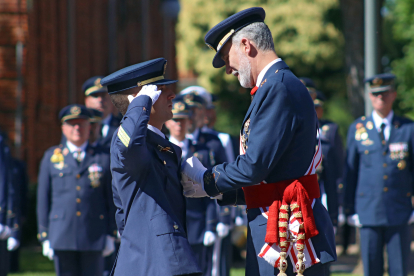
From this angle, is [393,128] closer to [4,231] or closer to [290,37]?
[4,231]

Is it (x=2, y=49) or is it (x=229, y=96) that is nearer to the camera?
(x=2, y=49)

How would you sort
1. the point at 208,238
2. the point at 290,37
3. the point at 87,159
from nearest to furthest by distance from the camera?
the point at 87,159, the point at 208,238, the point at 290,37

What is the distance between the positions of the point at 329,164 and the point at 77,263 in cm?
299

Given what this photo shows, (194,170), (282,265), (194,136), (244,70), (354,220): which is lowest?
(354,220)

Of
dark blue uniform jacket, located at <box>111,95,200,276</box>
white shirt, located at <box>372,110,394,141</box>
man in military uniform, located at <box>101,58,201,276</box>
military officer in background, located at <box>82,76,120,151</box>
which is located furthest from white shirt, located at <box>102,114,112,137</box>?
dark blue uniform jacket, located at <box>111,95,200,276</box>

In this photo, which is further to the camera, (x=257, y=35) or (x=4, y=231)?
(x=4, y=231)

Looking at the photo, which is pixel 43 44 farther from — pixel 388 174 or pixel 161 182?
pixel 161 182

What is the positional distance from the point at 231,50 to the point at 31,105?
9241 millimetres

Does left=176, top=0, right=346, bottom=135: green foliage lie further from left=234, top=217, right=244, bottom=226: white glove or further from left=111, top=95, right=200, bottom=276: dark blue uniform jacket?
left=111, top=95, right=200, bottom=276: dark blue uniform jacket

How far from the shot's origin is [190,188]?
3.43m

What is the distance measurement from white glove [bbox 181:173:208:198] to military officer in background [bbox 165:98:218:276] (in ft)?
8.59

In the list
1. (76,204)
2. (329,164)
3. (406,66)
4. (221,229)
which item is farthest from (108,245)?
(406,66)

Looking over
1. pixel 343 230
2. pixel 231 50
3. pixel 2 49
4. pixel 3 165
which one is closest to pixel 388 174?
pixel 231 50

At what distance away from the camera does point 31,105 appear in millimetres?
11852
